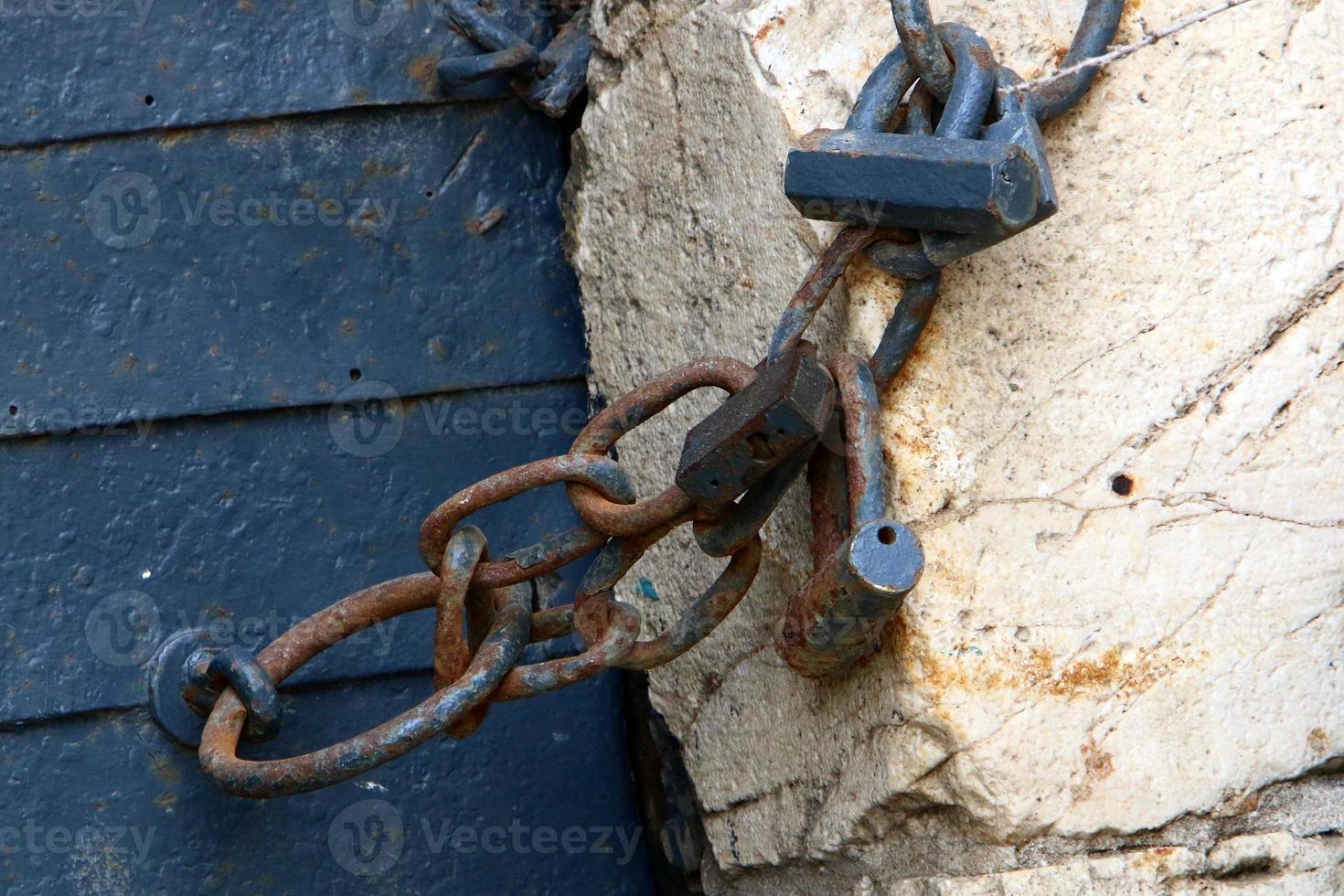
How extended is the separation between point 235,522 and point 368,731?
304 mm

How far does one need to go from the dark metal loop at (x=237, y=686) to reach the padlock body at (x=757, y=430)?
37 centimetres

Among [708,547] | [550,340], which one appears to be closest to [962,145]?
[708,547]

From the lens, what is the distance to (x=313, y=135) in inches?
49.2

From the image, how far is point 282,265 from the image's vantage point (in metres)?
1.23

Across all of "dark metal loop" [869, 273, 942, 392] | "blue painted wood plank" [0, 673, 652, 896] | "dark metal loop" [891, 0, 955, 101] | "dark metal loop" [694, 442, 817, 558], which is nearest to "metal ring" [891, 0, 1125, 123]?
"dark metal loop" [891, 0, 955, 101]

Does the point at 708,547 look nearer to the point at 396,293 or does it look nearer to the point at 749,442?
the point at 749,442

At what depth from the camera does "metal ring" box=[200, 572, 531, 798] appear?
950mm

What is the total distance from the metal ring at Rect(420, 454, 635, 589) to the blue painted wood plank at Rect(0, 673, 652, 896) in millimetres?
295

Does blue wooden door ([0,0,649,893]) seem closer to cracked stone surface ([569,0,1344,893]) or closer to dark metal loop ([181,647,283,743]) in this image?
dark metal loop ([181,647,283,743])

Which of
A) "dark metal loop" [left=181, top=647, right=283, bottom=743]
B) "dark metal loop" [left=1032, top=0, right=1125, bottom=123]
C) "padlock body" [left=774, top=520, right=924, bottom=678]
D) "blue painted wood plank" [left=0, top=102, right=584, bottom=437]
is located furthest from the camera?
"blue painted wood plank" [left=0, top=102, right=584, bottom=437]

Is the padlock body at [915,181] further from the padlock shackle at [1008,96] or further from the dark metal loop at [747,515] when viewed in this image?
the dark metal loop at [747,515]

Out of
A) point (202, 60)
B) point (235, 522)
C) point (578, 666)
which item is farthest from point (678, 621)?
point (202, 60)

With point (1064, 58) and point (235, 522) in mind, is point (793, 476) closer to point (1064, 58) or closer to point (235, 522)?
point (1064, 58)

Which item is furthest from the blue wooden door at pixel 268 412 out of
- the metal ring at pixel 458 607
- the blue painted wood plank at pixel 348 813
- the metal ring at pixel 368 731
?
the metal ring at pixel 458 607
